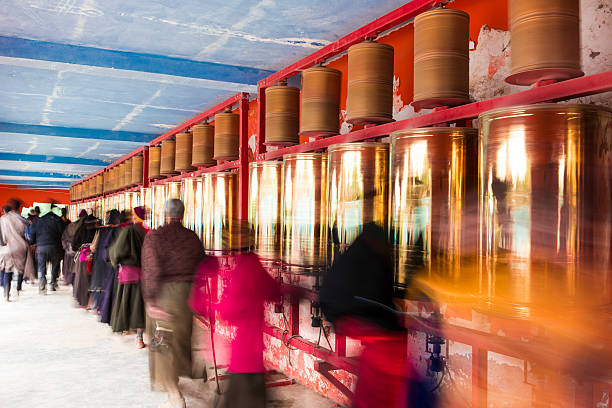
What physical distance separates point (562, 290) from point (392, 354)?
Result: 1.05 metres

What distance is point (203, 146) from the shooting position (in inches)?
273

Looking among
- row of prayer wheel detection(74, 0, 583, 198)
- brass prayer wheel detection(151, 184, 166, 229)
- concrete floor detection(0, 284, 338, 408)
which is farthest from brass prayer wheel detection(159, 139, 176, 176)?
concrete floor detection(0, 284, 338, 408)

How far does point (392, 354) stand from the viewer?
9.42 ft

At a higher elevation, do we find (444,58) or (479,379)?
(444,58)

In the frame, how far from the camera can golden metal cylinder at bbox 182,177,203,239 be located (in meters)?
6.38

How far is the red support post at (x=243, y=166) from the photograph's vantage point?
5801 mm

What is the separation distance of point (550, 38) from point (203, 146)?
5.14 metres

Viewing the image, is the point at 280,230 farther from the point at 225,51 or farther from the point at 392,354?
the point at 225,51

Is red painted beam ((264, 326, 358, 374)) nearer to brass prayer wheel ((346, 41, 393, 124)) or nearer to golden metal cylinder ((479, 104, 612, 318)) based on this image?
golden metal cylinder ((479, 104, 612, 318))

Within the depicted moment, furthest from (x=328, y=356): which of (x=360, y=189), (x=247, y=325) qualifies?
(x=360, y=189)

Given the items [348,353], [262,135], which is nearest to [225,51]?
[262,135]

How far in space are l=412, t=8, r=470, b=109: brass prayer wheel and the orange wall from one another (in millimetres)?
31205

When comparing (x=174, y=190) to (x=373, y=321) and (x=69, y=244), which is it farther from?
(x=373, y=321)

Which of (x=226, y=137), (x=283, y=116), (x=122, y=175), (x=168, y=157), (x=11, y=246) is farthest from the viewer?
(x=122, y=175)
